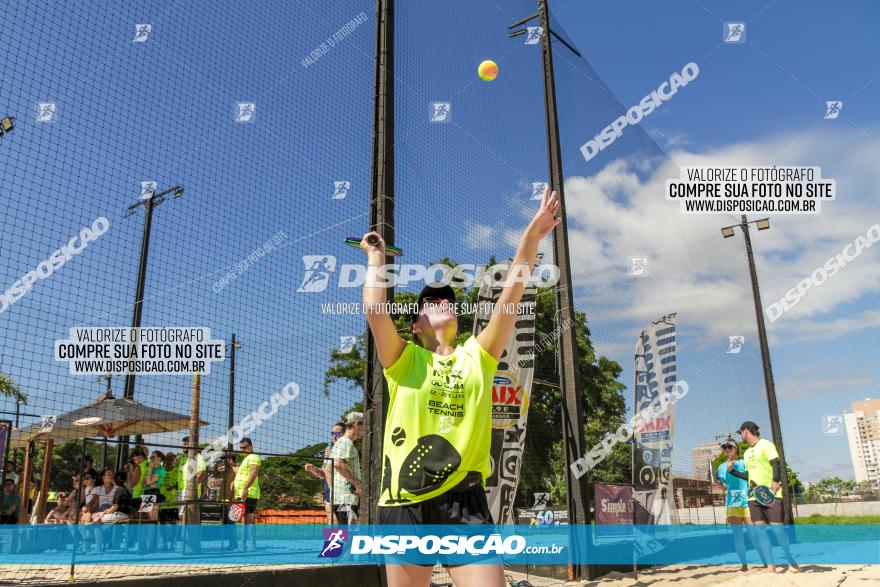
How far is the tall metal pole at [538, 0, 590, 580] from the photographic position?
26.5 feet

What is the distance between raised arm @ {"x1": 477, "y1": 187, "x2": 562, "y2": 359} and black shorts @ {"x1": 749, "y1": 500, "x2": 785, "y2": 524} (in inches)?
294

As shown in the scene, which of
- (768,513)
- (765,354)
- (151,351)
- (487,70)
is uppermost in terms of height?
(487,70)

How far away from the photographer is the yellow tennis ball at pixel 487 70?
8.22 meters

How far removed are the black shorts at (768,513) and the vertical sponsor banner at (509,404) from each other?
130 inches

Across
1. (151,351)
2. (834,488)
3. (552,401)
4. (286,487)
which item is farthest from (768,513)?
(834,488)

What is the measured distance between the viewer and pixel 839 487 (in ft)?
70.4

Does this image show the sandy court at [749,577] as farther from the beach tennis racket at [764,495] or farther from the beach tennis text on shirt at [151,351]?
the beach tennis text on shirt at [151,351]

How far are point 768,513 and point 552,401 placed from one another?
12640 millimetres

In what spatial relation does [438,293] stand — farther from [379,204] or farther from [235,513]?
[235,513]

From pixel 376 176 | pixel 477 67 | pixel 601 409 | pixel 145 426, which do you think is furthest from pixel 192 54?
pixel 601 409

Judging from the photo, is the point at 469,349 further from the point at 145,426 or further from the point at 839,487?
the point at 839,487

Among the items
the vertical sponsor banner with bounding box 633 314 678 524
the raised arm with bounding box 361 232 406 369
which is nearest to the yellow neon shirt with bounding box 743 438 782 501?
the vertical sponsor banner with bounding box 633 314 678 524

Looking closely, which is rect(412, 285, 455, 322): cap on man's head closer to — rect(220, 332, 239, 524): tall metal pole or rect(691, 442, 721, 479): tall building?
rect(220, 332, 239, 524): tall metal pole

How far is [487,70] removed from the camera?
8227mm
